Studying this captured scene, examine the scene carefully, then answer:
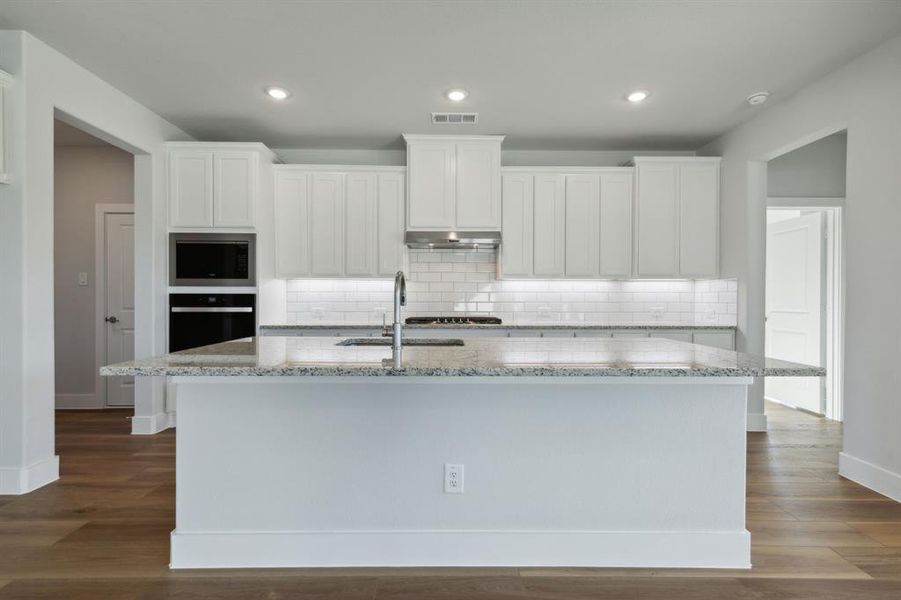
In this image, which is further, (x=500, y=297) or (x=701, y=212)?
(x=500, y=297)

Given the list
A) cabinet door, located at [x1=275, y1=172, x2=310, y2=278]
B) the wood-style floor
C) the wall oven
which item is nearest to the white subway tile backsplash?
cabinet door, located at [x1=275, y1=172, x2=310, y2=278]

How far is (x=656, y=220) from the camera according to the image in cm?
490

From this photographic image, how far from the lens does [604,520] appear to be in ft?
7.17

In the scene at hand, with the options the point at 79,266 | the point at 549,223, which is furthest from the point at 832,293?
the point at 79,266

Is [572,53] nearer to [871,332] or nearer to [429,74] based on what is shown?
[429,74]

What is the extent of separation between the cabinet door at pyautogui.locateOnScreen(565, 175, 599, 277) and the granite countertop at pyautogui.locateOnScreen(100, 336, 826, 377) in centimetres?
249

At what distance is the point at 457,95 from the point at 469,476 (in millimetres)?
2879

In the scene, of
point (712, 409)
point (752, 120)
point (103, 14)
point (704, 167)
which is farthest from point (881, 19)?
point (103, 14)

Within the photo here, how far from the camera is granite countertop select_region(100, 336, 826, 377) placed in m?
1.81

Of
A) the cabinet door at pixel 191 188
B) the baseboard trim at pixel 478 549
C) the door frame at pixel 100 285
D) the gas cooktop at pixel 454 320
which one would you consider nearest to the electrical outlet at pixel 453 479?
the baseboard trim at pixel 478 549

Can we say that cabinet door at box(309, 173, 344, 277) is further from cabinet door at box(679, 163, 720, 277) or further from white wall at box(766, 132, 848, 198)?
white wall at box(766, 132, 848, 198)

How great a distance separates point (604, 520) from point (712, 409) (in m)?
0.66

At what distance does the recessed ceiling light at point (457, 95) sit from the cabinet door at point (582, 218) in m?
1.51

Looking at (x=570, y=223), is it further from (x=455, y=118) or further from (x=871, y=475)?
(x=871, y=475)
